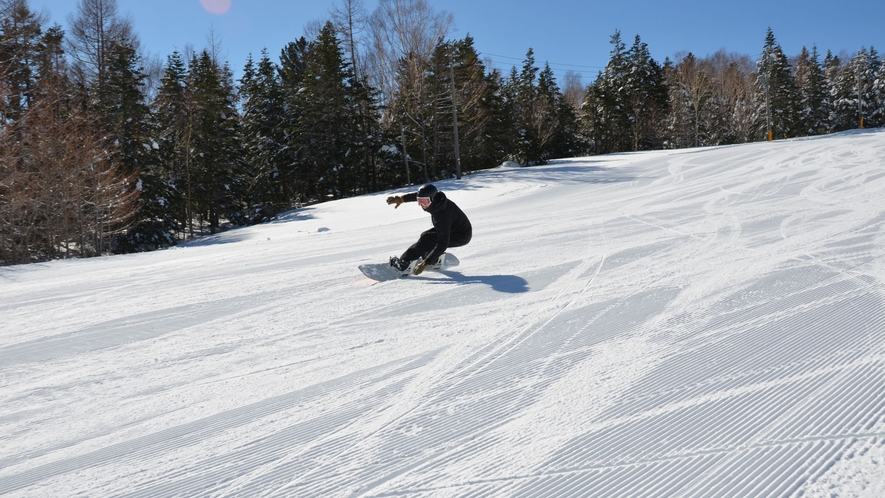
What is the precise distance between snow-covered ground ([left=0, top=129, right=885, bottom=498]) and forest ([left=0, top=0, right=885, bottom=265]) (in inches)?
543

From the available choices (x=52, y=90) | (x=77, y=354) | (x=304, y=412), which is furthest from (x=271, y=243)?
(x=52, y=90)

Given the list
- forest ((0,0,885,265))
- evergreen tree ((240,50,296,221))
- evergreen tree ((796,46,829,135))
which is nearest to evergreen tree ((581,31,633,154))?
forest ((0,0,885,265))

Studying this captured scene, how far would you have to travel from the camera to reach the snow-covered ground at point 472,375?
2.35 metres

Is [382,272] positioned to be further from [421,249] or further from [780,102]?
[780,102]

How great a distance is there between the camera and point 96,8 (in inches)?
1067

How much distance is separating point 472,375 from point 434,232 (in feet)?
10.8

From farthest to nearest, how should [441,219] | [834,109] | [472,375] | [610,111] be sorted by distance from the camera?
[834,109]
[610,111]
[441,219]
[472,375]

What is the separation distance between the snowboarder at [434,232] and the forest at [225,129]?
1682 centimetres

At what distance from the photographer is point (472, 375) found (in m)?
3.41

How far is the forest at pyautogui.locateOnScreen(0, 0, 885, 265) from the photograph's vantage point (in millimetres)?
18859

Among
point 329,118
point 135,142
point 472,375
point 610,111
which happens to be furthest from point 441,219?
point 610,111

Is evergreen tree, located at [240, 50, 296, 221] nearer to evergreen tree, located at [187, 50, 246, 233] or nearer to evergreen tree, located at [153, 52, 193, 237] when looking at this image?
evergreen tree, located at [187, 50, 246, 233]

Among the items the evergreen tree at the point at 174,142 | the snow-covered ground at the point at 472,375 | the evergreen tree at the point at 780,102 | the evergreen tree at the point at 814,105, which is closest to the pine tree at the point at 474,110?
the evergreen tree at the point at 174,142

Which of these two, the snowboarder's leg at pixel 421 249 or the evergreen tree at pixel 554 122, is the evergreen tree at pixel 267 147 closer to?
the evergreen tree at pixel 554 122
